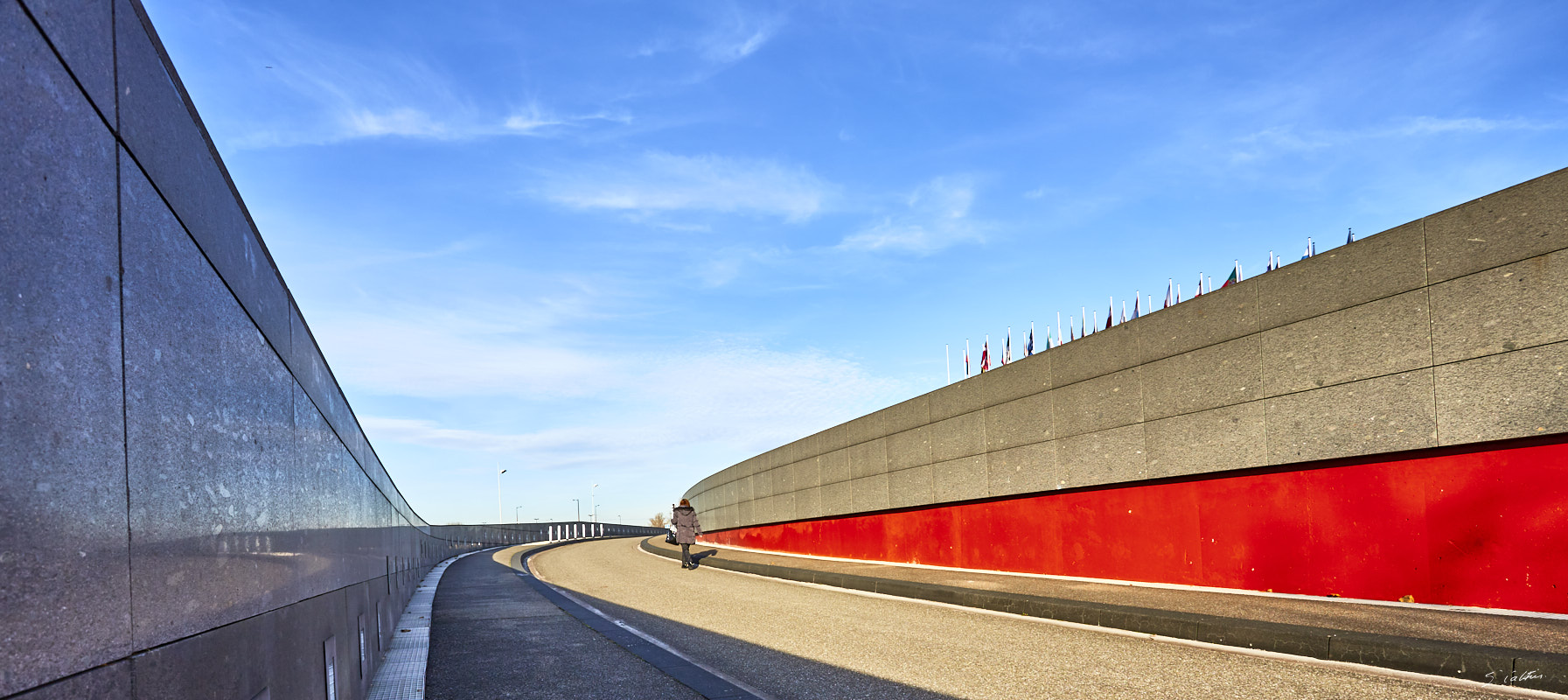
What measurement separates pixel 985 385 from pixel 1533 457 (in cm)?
1009

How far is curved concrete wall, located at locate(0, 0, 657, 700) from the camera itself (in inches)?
77.5

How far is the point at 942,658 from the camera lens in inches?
364

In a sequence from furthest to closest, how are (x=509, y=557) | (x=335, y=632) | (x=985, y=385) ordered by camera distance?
1. (x=509, y=557)
2. (x=985, y=385)
3. (x=335, y=632)

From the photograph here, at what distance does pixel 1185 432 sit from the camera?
1368 centimetres

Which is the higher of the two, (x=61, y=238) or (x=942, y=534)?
(x=61, y=238)

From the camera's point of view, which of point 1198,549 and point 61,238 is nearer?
point 61,238

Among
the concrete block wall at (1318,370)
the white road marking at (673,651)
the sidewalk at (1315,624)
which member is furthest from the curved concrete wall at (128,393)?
the concrete block wall at (1318,370)

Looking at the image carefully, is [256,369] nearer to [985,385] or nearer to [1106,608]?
[1106,608]

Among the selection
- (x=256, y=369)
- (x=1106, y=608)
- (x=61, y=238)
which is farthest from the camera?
(x=1106, y=608)

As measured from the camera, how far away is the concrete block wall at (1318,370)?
9.52 meters

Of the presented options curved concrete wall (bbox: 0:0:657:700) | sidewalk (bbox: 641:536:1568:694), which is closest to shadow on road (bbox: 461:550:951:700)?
sidewalk (bbox: 641:536:1568:694)

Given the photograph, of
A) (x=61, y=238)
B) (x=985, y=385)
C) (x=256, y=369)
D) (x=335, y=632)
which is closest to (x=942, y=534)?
(x=985, y=385)

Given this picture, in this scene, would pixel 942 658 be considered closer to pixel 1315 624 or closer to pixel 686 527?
pixel 1315 624

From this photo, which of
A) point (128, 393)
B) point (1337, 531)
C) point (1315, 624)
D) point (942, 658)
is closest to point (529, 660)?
point (942, 658)
